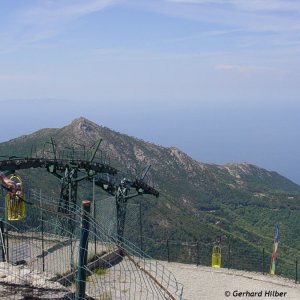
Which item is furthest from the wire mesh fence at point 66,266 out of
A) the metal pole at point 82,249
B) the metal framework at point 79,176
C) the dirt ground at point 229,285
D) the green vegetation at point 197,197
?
the green vegetation at point 197,197

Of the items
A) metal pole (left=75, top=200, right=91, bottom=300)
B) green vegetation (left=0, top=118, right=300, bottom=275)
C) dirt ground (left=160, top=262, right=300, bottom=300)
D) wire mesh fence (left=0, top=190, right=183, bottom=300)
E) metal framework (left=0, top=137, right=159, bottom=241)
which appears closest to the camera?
metal pole (left=75, top=200, right=91, bottom=300)

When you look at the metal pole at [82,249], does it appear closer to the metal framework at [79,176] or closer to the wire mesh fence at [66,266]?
the wire mesh fence at [66,266]

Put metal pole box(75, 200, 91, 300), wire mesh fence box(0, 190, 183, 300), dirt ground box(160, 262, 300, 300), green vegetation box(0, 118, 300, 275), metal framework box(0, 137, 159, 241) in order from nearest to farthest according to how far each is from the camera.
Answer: metal pole box(75, 200, 91, 300)
wire mesh fence box(0, 190, 183, 300)
dirt ground box(160, 262, 300, 300)
metal framework box(0, 137, 159, 241)
green vegetation box(0, 118, 300, 275)

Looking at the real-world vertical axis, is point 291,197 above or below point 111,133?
below

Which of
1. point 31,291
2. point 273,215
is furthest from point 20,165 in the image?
point 273,215

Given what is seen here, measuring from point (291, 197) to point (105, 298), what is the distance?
12373cm

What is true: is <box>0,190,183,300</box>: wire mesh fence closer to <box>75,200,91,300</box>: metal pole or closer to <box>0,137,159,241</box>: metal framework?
<box>75,200,91,300</box>: metal pole

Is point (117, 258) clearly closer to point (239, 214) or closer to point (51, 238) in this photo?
point (51, 238)

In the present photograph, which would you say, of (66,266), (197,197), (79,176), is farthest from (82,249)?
(197,197)

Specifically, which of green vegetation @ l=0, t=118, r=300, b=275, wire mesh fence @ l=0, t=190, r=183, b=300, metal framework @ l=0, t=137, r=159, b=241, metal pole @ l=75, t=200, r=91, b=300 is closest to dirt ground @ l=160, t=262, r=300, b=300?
wire mesh fence @ l=0, t=190, r=183, b=300

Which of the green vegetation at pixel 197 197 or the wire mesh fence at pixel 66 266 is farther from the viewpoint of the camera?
the green vegetation at pixel 197 197

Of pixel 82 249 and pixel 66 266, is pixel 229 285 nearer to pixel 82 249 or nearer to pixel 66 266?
pixel 66 266

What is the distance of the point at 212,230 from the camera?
8744cm

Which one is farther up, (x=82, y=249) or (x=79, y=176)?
(x=82, y=249)
